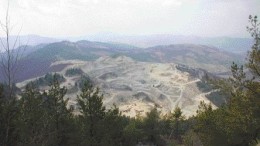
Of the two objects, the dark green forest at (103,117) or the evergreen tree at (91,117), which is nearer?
the dark green forest at (103,117)

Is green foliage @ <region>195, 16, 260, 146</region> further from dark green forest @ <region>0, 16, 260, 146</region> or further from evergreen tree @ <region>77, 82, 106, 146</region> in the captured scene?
evergreen tree @ <region>77, 82, 106, 146</region>

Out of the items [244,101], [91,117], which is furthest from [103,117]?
[244,101]

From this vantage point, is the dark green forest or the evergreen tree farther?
the evergreen tree

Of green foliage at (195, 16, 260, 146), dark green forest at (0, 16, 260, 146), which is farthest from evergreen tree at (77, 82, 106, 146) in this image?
green foliage at (195, 16, 260, 146)

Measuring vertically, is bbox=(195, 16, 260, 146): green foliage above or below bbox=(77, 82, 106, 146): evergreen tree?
above

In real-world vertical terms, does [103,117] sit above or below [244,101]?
below

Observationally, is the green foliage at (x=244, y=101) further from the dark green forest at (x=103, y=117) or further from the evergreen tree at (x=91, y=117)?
the evergreen tree at (x=91, y=117)

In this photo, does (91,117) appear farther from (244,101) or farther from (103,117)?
(244,101)

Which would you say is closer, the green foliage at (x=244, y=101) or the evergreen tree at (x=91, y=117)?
the green foliage at (x=244, y=101)

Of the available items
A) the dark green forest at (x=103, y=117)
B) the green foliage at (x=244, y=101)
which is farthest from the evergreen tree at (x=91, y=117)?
the green foliage at (x=244, y=101)

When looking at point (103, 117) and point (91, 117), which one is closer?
point (91, 117)

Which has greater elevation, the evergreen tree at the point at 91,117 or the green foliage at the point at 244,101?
the green foliage at the point at 244,101

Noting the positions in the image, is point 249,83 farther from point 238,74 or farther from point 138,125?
point 138,125
